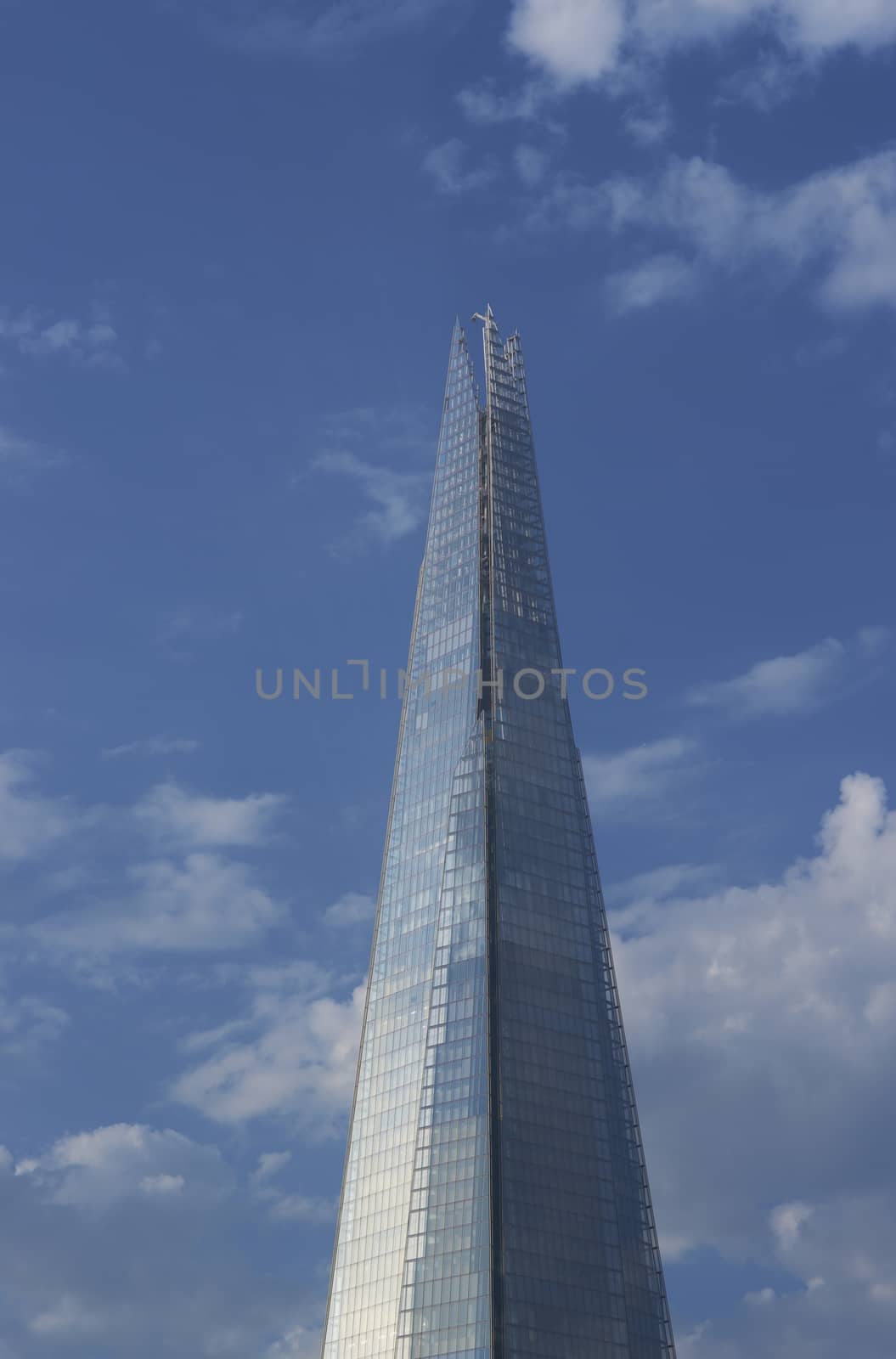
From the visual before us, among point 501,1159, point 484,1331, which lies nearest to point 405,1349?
point 484,1331

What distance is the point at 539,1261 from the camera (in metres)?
196

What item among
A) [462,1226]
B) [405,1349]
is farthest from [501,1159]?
[405,1349]

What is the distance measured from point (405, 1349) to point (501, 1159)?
21.8 metres

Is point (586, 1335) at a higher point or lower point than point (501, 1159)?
lower

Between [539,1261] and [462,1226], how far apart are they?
29.0 feet

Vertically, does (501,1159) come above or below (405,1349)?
above

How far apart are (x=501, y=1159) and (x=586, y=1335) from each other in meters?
20.1

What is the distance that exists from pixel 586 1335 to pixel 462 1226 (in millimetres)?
17268

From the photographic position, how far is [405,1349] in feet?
635

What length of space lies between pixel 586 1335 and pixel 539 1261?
9214 millimetres

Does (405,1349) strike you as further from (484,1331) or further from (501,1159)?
A: (501,1159)

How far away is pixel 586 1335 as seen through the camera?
7702 inches

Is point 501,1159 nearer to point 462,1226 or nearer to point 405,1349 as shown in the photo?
point 462,1226

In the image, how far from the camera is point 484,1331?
18938 centimetres
